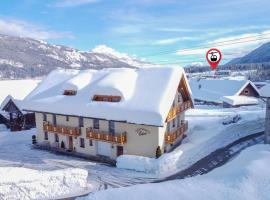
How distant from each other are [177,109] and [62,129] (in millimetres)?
12423

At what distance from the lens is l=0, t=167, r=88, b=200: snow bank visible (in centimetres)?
2089

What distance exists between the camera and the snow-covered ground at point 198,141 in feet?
84.7

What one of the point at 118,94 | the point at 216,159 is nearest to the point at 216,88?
the point at 216,159

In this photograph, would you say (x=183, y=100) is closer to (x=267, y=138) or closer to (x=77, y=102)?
(x=267, y=138)

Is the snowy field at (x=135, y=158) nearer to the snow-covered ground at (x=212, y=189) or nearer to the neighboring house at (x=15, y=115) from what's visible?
the neighboring house at (x=15, y=115)

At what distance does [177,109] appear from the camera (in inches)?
1224

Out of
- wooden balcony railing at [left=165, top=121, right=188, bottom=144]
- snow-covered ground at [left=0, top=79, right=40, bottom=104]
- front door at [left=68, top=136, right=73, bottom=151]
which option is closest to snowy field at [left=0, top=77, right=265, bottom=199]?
wooden balcony railing at [left=165, top=121, right=188, bottom=144]

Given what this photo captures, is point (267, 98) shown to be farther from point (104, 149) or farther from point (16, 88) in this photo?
point (16, 88)

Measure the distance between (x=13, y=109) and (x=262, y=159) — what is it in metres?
34.2

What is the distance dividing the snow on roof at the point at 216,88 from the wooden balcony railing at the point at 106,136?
40.8m

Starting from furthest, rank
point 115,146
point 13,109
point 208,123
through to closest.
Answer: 1. point 13,109
2. point 208,123
3. point 115,146

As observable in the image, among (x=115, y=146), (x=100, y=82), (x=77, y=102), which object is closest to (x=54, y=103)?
(x=77, y=102)

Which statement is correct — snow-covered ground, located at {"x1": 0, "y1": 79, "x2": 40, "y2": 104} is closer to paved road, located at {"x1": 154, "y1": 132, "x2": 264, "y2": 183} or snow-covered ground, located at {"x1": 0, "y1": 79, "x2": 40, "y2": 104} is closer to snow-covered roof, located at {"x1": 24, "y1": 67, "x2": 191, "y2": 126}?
snow-covered roof, located at {"x1": 24, "y1": 67, "x2": 191, "y2": 126}

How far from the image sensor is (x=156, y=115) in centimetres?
2514
